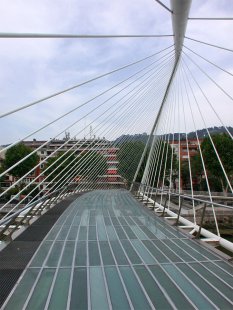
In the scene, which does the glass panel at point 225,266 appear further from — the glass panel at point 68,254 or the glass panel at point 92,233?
the glass panel at point 92,233

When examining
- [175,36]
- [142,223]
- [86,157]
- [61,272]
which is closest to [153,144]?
[86,157]

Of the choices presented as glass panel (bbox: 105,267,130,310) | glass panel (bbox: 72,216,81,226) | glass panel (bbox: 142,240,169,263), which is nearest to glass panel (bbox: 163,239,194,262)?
glass panel (bbox: 142,240,169,263)

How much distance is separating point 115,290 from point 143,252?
1.66m

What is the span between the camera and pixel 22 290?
11.0ft

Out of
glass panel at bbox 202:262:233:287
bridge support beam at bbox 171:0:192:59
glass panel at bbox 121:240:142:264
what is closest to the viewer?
glass panel at bbox 202:262:233:287

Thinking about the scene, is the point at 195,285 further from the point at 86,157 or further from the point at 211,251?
the point at 86,157

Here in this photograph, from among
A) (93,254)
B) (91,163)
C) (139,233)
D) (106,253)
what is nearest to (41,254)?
(93,254)

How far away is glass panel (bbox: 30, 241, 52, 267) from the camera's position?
434 cm

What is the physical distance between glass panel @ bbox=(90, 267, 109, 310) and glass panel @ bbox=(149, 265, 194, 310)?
1.81 ft

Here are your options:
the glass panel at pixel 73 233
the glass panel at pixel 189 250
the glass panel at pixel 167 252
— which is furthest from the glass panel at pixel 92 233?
the glass panel at pixel 189 250

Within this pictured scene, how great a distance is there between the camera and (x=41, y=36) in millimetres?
4277

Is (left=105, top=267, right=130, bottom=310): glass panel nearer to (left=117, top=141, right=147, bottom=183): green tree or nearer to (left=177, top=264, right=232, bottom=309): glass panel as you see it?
(left=177, top=264, right=232, bottom=309): glass panel

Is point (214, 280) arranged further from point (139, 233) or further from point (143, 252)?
point (139, 233)

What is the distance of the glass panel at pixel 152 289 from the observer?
3.07 metres
